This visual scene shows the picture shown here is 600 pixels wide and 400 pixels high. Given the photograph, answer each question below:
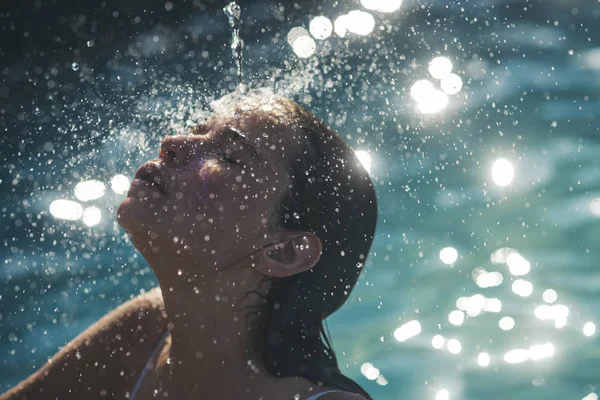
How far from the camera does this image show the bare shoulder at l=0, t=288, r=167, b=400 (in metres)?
3.46

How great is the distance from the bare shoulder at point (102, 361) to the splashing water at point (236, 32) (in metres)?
4.56

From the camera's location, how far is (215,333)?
312 centimetres

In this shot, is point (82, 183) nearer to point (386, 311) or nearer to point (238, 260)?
point (386, 311)

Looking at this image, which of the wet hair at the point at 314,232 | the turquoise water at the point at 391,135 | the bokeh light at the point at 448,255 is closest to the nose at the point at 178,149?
the wet hair at the point at 314,232

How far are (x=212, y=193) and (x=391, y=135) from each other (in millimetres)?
5667

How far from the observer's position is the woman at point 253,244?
9.50 ft

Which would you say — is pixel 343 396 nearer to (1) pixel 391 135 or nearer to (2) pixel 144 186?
(2) pixel 144 186

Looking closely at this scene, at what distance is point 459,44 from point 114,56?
4.28 meters

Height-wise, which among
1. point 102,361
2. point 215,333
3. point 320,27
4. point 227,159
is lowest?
point 215,333

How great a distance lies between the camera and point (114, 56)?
24.6ft

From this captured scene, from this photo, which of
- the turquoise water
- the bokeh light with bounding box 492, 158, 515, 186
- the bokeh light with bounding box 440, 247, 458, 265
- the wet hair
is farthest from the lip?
the bokeh light with bounding box 440, 247, 458, 265

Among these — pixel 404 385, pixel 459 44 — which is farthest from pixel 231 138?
pixel 404 385

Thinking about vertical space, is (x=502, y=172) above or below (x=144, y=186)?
above

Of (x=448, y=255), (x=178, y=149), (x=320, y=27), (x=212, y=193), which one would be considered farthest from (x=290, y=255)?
(x=448, y=255)
